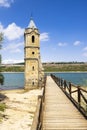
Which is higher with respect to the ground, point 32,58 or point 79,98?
point 32,58

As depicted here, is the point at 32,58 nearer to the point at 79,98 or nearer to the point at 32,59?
the point at 32,59

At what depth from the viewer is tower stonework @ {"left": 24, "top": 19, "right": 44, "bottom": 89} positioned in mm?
50975

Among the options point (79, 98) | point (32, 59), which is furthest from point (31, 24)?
point (79, 98)

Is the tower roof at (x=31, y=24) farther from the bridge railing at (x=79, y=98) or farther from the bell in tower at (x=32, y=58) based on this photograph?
the bridge railing at (x=79, y=98)

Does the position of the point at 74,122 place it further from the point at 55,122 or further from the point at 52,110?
the point at 52,110

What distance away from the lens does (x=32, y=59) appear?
169ft

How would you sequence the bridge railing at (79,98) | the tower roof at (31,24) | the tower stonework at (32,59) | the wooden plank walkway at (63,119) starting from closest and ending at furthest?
the wooden plank walkway at (63,119) < the bridge railing at (79,98) < the tower stonework at (32,59) < the tower roof at (31,24)

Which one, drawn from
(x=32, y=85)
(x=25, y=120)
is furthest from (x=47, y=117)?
(x=32, y=85)

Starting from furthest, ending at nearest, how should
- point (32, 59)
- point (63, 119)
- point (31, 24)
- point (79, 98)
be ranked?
point (31, 24), point (32, 59), point (79, 98), point (63, 119)

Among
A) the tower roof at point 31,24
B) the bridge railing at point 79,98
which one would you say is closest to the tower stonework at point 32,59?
the tower roof at point 31,24

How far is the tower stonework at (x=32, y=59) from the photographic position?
167 feet

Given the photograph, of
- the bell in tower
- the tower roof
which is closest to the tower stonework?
the bell in tower

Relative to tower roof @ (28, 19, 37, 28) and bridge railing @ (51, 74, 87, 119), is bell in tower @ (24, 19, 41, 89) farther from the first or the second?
bridge railing @ (51, 74, 87, 119)

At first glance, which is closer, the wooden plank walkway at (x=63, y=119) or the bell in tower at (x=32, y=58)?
the wooden plank walkway at (x=63, y=119)
